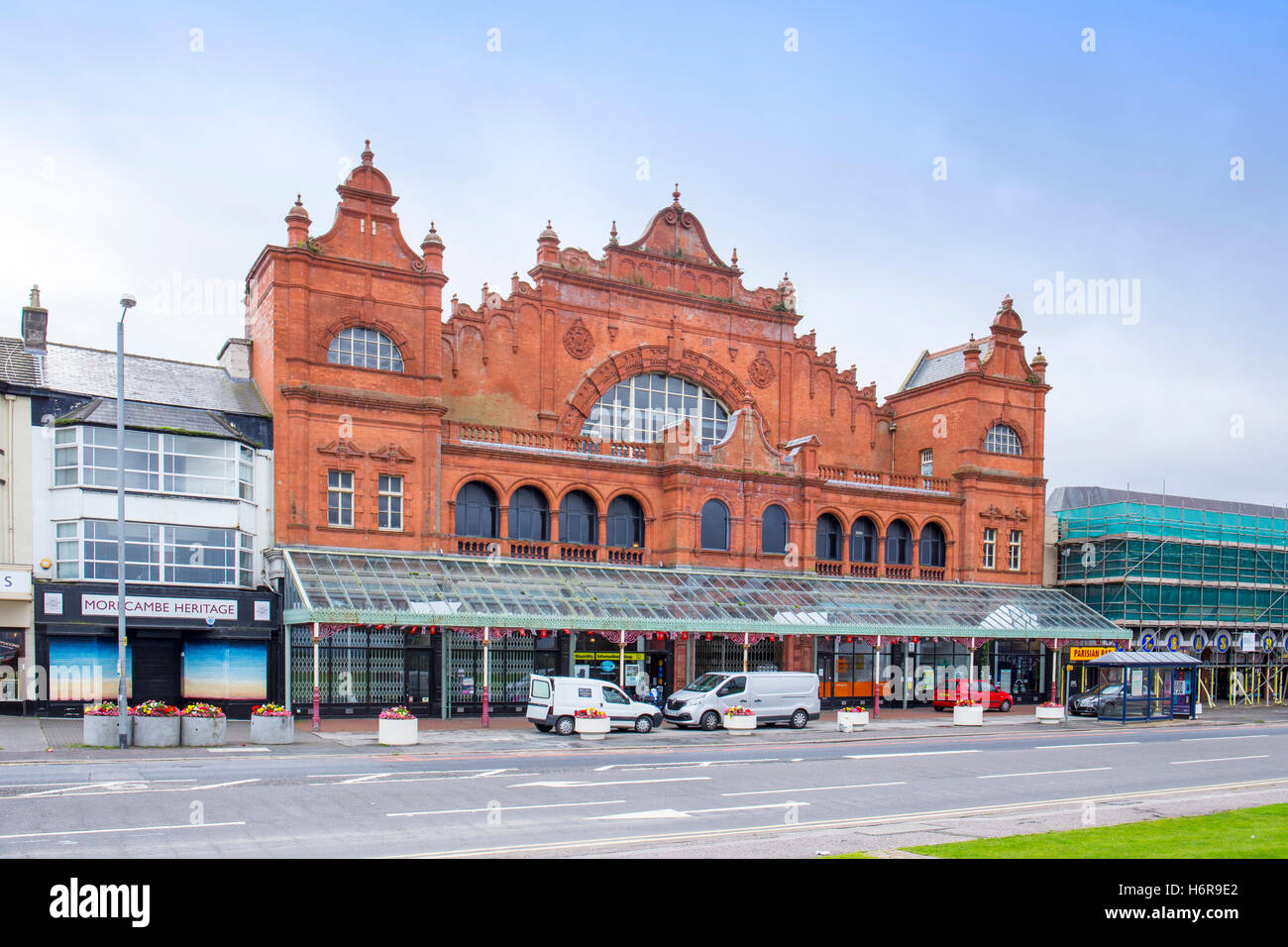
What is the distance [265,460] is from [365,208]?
945 centimetres

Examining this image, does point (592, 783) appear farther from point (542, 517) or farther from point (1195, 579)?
point (1195, 579)

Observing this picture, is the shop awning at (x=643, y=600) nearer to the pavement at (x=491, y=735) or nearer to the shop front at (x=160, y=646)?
the shop front at (x=160, y=646)

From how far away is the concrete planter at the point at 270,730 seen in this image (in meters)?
26.8

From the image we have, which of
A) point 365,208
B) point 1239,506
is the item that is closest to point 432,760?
point 365,208

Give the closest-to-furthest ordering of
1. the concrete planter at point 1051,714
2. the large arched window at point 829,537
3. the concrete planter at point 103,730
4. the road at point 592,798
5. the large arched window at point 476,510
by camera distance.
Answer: the road at point 592,798
the concrete planter at point 103,730
the large arched window at point 476,510
the concrete planter at point 1051,714
the large arched window at point 829,537

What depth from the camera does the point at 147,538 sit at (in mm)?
32375

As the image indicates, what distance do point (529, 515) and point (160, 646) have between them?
13177mm

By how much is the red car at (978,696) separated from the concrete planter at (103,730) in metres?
30.8

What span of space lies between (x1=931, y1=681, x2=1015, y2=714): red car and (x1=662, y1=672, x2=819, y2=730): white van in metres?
10.1

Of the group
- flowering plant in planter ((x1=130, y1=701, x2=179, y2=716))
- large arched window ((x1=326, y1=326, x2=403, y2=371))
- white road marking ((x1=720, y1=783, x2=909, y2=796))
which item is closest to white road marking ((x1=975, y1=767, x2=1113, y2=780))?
white road marking ((x1=720, y1=783, x2=909, y2=796))

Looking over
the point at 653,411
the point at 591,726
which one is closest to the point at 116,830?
the point at 591,726

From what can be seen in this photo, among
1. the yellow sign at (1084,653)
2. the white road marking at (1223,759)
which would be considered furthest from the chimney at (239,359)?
the yellow sign at (1084,653)

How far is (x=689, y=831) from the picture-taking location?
14508mm

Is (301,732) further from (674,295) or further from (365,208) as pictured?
(674,295)
